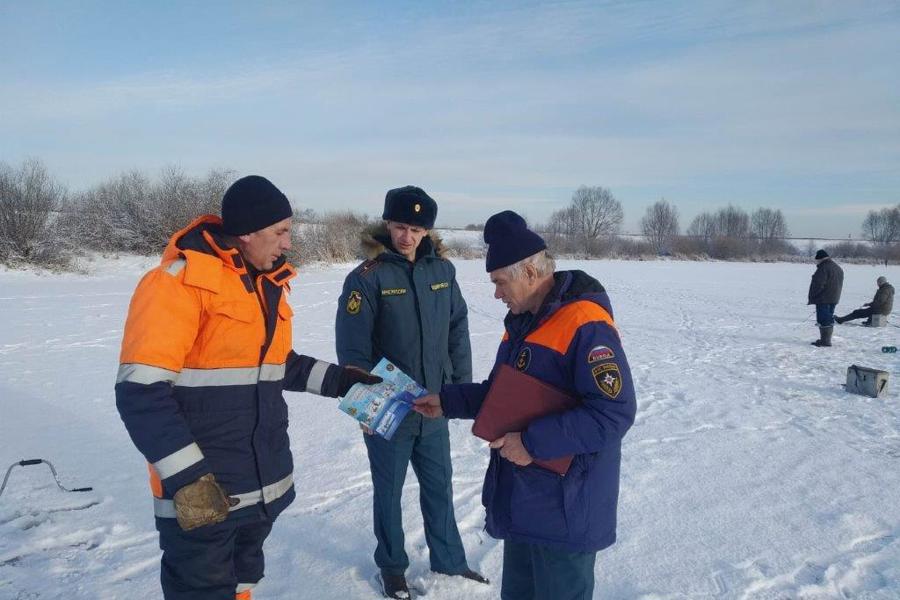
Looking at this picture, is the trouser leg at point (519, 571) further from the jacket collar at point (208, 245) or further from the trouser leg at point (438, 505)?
the jacket collar at point (208, 245)

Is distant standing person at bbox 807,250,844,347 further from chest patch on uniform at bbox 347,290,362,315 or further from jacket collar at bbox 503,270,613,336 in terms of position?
jacket collar at bbox 503,270,613,336

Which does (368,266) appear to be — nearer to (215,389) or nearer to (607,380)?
(215,389)

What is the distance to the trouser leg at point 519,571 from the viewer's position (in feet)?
8.14

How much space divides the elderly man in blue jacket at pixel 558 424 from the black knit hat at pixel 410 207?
997 millimetres

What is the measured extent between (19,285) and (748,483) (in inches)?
799

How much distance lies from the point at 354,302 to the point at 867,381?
7.04 meters

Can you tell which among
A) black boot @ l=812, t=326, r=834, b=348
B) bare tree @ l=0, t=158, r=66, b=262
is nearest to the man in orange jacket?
black boot @ l=812, t=326, r=834, b=348

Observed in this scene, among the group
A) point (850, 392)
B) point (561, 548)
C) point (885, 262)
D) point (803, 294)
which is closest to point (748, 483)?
point (561, 548)

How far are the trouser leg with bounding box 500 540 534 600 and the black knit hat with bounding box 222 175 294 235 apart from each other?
163 centimetres

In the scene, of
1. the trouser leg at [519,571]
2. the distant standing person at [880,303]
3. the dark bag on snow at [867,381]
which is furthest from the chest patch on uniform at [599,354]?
the distant standing person at [880,303]

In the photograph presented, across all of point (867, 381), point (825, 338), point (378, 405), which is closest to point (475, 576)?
point (378, 405)

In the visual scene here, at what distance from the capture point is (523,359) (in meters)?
2.26

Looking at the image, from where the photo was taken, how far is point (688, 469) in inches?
195

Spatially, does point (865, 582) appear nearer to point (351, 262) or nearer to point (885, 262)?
point (351, 262)
